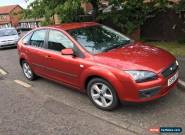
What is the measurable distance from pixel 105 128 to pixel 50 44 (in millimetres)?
2667

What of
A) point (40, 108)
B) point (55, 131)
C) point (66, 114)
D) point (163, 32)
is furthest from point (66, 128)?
→ point (163, 32)

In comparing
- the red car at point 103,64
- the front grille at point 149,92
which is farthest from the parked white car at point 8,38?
the front grille at point 149,92

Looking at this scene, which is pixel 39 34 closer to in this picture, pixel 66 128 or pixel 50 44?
pixel 50 44

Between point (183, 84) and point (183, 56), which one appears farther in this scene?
point (183, 56)

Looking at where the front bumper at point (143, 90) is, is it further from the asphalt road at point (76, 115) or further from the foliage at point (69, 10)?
the foliage at point (69, 10)

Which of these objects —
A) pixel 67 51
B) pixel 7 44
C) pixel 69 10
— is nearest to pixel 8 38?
pixel 7 44

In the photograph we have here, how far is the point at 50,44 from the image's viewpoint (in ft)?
20.9

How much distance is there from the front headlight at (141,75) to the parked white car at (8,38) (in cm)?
1370

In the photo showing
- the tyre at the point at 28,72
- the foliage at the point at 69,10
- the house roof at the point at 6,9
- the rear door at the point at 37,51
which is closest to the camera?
the rear door at the point at 37,51

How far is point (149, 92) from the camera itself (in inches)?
183

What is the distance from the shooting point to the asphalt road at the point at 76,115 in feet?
14.9

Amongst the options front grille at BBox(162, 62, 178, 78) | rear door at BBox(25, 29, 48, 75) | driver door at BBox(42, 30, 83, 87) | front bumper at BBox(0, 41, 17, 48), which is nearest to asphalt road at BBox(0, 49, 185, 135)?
driver door at BBox(42, 30, 83, 87)

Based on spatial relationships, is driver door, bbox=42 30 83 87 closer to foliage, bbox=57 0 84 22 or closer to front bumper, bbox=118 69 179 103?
front bumper, bbox=118 69 179 103

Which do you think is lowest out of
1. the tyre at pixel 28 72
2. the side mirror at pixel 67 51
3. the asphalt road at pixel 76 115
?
the asphalt road at pixel 76 115
